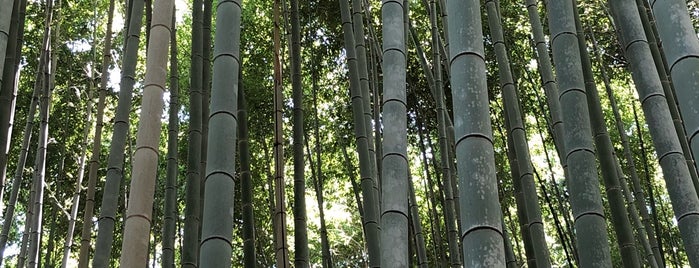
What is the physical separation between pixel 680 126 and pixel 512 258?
111cm

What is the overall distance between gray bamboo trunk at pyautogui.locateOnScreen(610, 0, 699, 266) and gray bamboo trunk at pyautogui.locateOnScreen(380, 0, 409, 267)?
2.48ft

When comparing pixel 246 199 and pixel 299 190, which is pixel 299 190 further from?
pixel 246 199

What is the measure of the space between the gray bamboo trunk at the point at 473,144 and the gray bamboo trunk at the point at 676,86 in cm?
47

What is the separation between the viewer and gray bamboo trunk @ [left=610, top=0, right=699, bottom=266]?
5.56 feet

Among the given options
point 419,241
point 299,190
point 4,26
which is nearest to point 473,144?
point 4,26

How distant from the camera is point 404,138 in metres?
2.15

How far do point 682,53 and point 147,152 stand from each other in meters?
1.39

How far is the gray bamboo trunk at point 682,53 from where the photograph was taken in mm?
1643

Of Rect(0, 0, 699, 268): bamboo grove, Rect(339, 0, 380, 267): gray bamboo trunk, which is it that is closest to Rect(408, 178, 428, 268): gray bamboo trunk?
Rect(0, 0, 699, 268): bamboo grove

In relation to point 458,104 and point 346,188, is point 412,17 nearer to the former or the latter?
point 346,188

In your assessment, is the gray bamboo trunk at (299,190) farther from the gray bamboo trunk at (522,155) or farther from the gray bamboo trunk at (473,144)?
the gray bamboo trunk at (473,144)

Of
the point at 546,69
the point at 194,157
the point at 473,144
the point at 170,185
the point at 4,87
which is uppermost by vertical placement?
the point at 546,69

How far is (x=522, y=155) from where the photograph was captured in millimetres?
3006

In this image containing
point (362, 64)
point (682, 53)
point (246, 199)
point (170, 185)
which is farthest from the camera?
point (362, 64)
